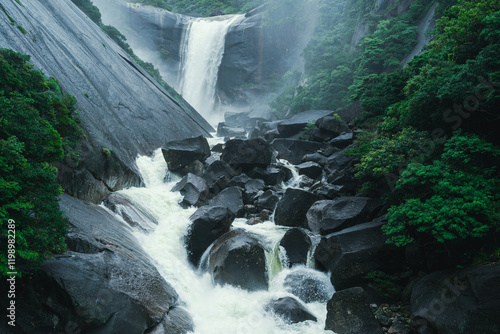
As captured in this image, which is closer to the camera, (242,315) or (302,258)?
(242,315)

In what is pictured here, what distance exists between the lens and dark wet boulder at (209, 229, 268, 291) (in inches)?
416

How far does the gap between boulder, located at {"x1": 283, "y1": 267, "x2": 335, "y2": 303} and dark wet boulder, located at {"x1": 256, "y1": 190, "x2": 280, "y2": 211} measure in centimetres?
506

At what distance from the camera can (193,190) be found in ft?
51.5

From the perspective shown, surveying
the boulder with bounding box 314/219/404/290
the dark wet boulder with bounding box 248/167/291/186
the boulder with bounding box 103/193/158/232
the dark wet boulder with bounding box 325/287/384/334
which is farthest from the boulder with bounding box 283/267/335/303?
the dark wet boulder with bounding box 248/167/291/186

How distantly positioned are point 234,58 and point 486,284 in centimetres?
4366

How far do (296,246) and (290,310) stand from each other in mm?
2785

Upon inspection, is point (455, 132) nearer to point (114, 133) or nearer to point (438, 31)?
point (438, 31)

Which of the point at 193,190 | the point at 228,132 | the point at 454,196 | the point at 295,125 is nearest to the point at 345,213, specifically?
the point at 454,196

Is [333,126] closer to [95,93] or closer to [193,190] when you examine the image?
[193,190]

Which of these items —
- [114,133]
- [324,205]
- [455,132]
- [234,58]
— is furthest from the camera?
[234,58]

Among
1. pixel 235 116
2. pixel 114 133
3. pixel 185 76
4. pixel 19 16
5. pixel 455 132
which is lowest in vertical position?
pixel 455 132

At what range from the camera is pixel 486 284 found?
6.84 metres

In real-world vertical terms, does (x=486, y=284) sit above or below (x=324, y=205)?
below

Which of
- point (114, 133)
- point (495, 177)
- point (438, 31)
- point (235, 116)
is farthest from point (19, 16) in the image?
point (235, 116)
